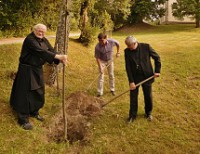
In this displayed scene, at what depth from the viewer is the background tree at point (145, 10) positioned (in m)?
28.0

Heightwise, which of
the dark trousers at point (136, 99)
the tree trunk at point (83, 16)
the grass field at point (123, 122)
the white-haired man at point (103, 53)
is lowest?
the grass field at point (123, 122)

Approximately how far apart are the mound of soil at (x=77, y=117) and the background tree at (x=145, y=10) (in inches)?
846

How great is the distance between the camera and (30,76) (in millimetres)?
6102

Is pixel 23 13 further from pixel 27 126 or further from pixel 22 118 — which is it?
pixel 27 126

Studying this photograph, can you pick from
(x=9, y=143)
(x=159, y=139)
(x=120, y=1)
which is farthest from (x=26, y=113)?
(x=120, y=1)

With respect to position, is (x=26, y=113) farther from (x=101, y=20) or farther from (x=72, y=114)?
(x=101, y=20)

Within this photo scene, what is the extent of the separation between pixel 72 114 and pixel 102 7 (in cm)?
1583

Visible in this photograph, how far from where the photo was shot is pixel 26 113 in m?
6.30

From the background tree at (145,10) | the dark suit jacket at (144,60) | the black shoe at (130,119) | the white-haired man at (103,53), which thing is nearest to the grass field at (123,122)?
the black shoe at (130,119)

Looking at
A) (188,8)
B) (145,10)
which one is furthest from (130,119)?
(145,10)

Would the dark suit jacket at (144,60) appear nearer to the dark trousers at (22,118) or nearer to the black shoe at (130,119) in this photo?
the black shoe at (130,119)

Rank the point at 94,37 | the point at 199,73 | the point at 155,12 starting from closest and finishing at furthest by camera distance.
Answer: the point at 199,73
the point at 94,37
the point at 155,12

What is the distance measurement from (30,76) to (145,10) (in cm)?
2339

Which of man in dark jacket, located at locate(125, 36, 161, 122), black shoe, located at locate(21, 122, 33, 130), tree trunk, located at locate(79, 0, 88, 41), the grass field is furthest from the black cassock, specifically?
tree trunk, located at locate(79, 0, 88, 41)
